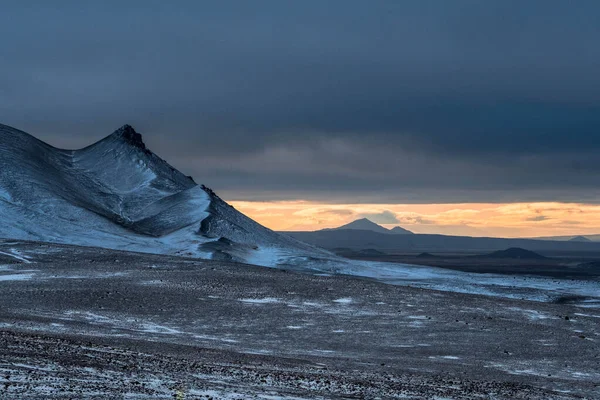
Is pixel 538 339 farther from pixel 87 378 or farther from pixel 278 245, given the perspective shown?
pixel 278 245

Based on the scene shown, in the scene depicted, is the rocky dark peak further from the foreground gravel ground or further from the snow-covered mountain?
the foreground gravel ground

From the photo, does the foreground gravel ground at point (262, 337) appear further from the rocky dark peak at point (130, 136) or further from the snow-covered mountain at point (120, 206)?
the rocky dark peak at point (130, 136)

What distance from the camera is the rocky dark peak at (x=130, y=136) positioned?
19038cm

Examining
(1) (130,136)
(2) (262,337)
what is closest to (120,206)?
(1) (130,136)

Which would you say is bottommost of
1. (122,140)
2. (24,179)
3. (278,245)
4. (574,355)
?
(574,355)

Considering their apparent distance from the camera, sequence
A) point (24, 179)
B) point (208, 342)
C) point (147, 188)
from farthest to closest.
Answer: point (147, 188) < point (24, 179) < point (208, 342)

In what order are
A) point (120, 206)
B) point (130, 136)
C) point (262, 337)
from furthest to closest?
point (130, 136), point (120, 206), point (262, 337)

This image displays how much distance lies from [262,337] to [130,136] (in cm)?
14452

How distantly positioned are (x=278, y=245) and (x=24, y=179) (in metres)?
44.7

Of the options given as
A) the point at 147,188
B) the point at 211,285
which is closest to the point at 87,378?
the point at 211,285

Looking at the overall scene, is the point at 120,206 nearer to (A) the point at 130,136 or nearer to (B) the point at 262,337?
(A) the point at 130,136

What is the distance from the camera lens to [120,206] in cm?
15912

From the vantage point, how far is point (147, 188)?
17225 centimetres

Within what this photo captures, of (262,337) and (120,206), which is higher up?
(120,206)
